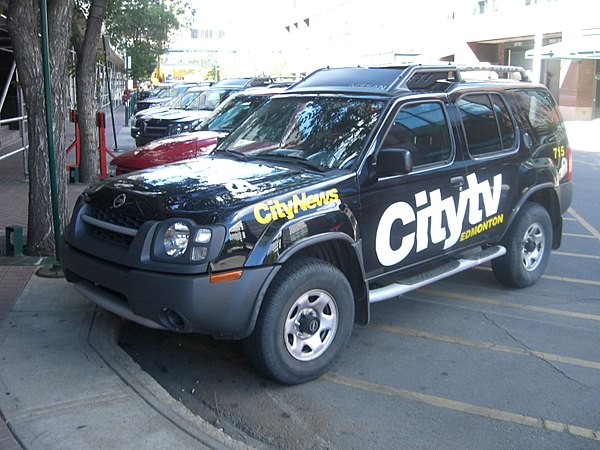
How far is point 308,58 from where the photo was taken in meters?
71.7

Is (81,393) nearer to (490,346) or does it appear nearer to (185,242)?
(185,242)

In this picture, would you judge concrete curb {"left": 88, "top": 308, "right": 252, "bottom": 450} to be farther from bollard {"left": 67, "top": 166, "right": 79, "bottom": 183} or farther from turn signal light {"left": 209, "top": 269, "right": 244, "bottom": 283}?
bollard {"left": 67, "top": 166, "right": 79, "bottom": 183}

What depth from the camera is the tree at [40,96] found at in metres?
6.57

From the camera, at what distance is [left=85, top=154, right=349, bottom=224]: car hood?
13.5 ft

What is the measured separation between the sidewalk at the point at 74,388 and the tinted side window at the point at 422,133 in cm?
246

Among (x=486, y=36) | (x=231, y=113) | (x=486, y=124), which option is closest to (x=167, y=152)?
(x=231, y=113)

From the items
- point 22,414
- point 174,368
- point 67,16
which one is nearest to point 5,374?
point 22,414

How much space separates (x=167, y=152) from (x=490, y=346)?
5932 mm

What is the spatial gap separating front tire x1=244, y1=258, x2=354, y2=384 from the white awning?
29.7m

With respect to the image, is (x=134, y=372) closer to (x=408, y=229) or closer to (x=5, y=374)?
(x=5, y=374)

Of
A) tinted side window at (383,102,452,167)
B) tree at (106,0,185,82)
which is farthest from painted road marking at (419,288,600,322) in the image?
tree at (106,0,185,82)

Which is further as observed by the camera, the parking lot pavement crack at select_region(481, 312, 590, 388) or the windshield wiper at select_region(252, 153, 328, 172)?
the windshield wiper at select_region(252, 153, 328, 172)

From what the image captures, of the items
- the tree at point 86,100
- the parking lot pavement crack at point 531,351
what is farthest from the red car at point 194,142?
the parking lot pavement crack at point 531,351

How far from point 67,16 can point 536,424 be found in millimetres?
5693
